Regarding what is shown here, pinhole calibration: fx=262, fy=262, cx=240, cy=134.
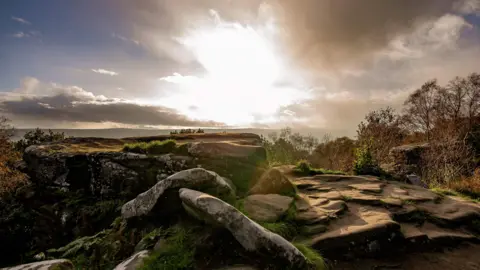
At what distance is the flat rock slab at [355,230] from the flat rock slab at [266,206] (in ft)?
2.72

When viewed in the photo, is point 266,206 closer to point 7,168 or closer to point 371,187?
point 371,187

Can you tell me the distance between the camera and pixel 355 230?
4566 mm

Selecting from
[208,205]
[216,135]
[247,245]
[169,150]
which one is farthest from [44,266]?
[216,135]

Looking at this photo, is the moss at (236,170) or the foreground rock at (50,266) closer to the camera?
the foreground rock at (50,266)

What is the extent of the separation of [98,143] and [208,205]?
6.89m

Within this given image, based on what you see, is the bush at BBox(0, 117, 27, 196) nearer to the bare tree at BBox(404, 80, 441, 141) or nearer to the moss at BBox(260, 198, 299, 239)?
the moss at BBox(260, 198, 299, 239)

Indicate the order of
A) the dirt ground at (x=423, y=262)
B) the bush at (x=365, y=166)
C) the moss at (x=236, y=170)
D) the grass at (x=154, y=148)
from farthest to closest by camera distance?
the bush at (x=365, y=166) → the grass at (x=154, y=148) → the moss at (x=236, y=170) → the dirt ground at (x=423, y=262)

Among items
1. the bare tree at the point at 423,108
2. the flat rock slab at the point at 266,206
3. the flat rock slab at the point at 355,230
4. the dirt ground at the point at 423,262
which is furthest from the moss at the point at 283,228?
the bare tree at the point at 423,108

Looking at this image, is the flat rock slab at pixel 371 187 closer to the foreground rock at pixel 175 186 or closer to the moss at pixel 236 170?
the moss at pixel 236 170

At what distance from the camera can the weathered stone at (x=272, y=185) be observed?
604 cm

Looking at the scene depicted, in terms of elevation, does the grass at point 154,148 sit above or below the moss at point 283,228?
above

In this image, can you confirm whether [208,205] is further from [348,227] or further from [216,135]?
[216,135]

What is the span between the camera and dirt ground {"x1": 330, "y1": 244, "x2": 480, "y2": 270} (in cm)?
425

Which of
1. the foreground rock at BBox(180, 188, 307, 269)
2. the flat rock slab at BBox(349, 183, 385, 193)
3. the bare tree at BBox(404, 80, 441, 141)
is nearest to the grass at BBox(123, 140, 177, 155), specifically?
the foreground rock at BBox(180, 188, 307, 269)
